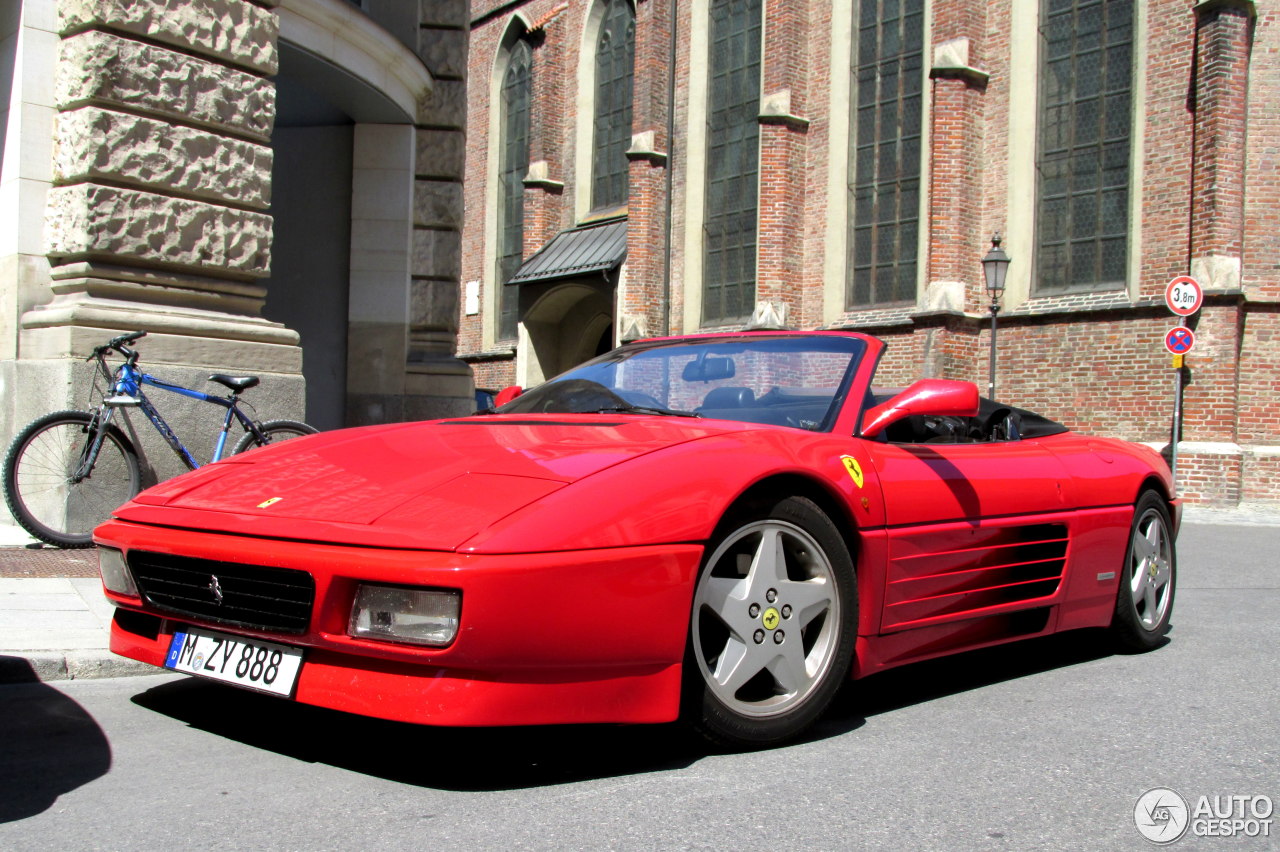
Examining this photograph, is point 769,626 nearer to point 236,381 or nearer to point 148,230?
point 236,381

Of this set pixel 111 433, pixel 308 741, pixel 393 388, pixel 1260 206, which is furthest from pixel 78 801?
pixel 1260 206

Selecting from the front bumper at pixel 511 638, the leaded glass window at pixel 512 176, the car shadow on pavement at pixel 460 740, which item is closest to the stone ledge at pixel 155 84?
the car shadow on pavement at pixel 460 740

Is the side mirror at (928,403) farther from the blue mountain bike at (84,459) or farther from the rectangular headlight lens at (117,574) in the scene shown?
the blue mountain bike at (84,459)

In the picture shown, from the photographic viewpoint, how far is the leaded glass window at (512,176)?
3509 centimetres

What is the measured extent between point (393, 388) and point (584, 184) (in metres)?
22.6

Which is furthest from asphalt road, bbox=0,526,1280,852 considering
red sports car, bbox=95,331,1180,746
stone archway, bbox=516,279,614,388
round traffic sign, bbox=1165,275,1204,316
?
stone archway, bbox=516,279,614,388

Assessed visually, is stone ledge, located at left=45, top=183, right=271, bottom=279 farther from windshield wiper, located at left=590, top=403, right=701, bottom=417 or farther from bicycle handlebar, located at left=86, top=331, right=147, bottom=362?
windshield wiper, located at left=590, top=403, right=701, bottom=417

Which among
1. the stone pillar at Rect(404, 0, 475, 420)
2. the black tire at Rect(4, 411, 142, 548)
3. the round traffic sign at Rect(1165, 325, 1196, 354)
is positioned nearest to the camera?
the black tire at Rect(4, 411, 142, 548)

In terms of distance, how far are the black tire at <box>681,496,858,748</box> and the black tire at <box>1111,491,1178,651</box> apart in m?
1.94

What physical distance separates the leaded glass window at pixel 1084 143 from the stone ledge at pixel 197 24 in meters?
16.1

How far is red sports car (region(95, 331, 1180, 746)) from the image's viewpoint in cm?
285

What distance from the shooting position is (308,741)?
3.39m

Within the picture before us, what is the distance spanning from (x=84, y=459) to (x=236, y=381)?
3.11ft

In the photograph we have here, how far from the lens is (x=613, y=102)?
105ft
